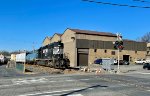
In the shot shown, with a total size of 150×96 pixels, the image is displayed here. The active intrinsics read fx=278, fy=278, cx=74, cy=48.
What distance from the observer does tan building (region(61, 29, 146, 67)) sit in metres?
73.9

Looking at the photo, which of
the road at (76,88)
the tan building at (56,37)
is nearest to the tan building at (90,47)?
the tan building at (56,37)

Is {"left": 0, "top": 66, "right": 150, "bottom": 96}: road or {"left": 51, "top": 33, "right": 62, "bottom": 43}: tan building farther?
{"left": 51, "top": 33, "right": 62, "bottom": 43}: tan building

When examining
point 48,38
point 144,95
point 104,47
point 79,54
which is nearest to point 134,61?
point 104,47

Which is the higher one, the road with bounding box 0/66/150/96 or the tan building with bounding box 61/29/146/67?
the tan building with bounding box 61/29/146/67

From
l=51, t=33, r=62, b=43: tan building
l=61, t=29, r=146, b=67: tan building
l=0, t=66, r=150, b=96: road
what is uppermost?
l=51, t=33, r=62, b=43: tan building

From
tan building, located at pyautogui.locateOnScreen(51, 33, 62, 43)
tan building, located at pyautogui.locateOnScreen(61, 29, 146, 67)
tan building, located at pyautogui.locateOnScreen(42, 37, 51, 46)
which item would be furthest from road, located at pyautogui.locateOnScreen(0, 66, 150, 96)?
tan building, located at pyautogui.locateOnScreen(42, 37, 51, 46)

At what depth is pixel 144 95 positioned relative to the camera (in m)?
14.5

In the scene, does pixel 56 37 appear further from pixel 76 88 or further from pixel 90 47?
pixel 76 88

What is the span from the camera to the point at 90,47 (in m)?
75.7

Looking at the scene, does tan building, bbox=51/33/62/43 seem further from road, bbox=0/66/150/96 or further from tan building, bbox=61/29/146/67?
road, bbox=0/66/150/96

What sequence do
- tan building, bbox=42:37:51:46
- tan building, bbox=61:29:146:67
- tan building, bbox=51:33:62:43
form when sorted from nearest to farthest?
1. tan building, bbox=61:29:146:67
2. tan building, bbox=51:33:62:43
3. tan building, bbox=42:37:51:46

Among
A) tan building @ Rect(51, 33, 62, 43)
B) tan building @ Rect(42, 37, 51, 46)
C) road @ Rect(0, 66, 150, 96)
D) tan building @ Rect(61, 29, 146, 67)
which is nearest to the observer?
road @ Rect(0, 66, 150, 96)

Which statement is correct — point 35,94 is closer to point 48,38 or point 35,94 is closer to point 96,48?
point 96,48

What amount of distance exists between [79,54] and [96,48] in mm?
5664
